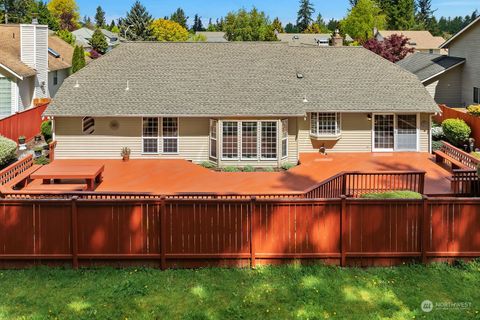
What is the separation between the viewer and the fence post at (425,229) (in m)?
10.1

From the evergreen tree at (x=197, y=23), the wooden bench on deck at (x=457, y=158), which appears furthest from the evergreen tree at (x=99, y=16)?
the wooden bench on deck at (x=457, y=158)

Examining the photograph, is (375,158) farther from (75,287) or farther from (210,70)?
(75,287)

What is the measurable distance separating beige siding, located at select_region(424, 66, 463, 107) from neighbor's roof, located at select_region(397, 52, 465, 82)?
1.78ft

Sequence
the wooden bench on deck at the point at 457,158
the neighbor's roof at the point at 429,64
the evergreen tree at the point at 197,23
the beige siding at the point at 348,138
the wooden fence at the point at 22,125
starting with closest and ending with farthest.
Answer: the wooden bench on deck at the point at 457,158
the wooden fence at the point at 22,125
the beige siding at the point at 348,138
the neighbor's roof at the point at 429,64
the evergreen tree at the point at 197,23

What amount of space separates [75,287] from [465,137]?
20.3 m

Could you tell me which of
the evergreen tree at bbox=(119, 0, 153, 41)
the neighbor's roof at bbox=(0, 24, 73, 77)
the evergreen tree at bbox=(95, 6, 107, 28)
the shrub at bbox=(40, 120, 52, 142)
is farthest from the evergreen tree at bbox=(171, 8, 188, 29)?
the shrub at bbox=(40, 120, 52, 142)

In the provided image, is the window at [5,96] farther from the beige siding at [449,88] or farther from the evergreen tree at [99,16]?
the evergreen tree at [99,16]

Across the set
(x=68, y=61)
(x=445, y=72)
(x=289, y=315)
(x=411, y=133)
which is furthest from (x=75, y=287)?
(x=68, y=61)

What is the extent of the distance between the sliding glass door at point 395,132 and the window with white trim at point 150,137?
32.9ft

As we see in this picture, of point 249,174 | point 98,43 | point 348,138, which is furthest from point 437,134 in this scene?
point 98,43

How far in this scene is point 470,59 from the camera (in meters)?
33.9

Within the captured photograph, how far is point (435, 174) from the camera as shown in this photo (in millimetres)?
19438

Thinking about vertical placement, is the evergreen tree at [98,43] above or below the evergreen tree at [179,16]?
below

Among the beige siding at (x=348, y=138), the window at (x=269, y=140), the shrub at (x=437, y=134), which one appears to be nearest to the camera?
the window at (x=269, y=140)
